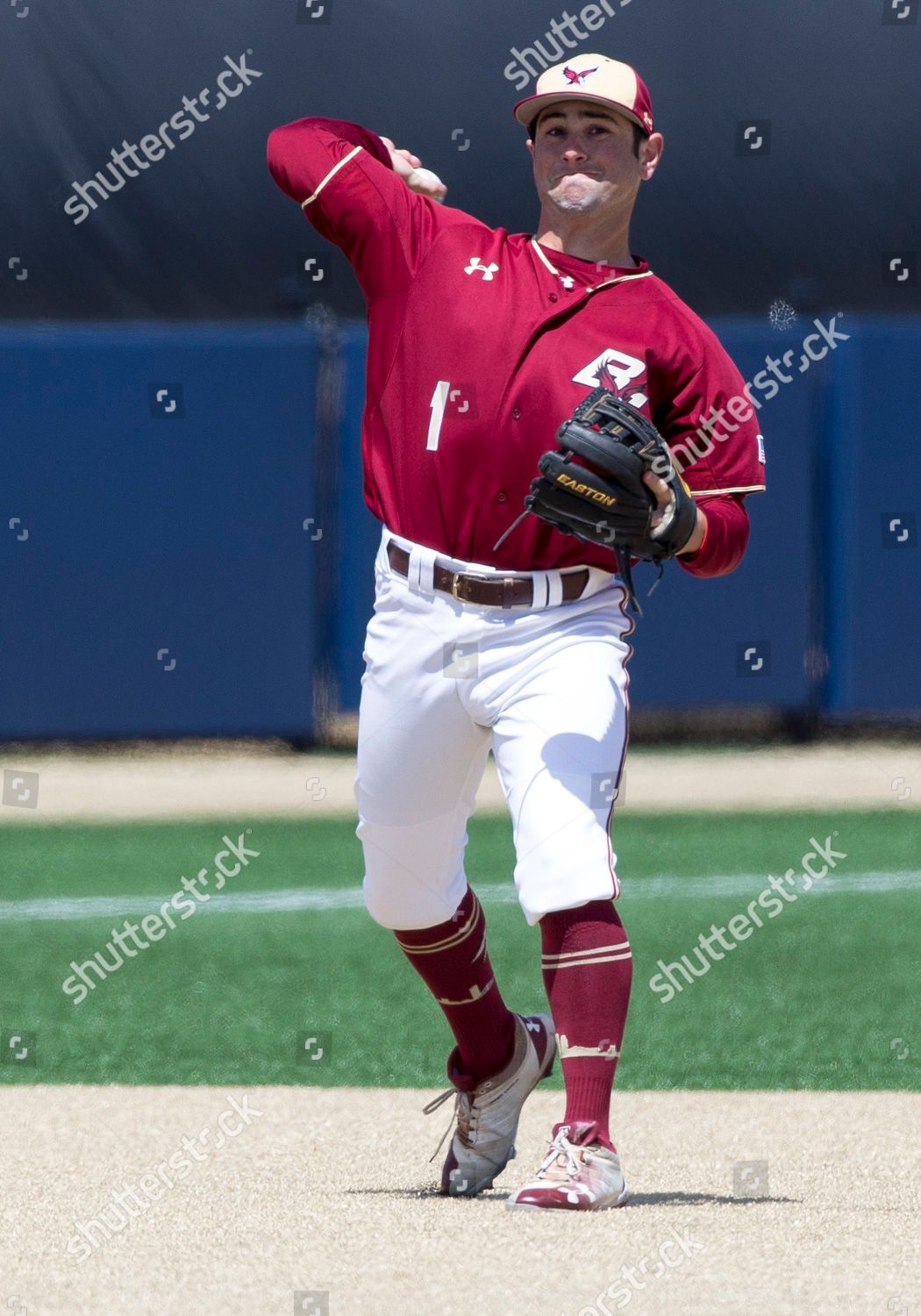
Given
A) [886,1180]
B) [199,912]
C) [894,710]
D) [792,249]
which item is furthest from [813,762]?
[886,1180]

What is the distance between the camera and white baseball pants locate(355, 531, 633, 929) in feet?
8.94

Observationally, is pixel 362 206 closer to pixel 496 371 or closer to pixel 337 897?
pixel 496 371

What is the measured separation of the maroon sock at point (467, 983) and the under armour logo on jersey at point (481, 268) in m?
0.96

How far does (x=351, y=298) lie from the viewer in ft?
32.8

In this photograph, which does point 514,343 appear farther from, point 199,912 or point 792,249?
point 792,249

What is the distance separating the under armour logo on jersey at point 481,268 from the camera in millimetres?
2990

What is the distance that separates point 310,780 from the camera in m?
9.33

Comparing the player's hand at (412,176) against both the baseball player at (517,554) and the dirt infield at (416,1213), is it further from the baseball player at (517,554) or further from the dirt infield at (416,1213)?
the dirt infield at (416,1213)

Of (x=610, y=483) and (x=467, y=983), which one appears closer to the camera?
(x=610, y=483)

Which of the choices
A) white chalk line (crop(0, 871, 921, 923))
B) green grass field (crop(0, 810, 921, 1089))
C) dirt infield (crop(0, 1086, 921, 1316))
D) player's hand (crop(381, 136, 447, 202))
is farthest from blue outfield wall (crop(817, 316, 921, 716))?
player's hand (crop(381, 136, 447, 202))

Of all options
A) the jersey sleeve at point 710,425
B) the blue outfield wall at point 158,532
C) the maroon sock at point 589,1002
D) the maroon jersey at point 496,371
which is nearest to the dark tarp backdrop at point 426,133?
the blue outfield wall at point 158,532

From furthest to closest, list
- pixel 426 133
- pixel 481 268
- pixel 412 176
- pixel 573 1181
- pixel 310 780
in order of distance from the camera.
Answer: pixel 426 133, pixel 310 780, pixel 412 176, pixel 481 268, pixel 573 1181

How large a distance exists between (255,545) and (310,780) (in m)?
1.36

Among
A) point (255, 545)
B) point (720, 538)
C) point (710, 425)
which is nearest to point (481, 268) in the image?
point (710, 425)
